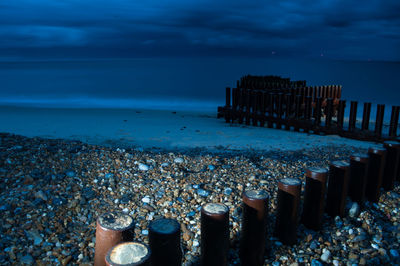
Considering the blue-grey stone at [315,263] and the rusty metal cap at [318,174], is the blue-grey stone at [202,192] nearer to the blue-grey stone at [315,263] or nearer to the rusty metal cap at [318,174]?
the rusty metal cap at [318,174]

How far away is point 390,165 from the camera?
4.46 metres

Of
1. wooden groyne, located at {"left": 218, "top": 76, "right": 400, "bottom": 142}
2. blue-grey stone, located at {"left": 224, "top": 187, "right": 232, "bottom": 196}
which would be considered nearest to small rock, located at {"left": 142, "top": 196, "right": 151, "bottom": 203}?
blue-grey stone, located at {"left": 224, "top": 187, "right": 232, "bottom": 196}

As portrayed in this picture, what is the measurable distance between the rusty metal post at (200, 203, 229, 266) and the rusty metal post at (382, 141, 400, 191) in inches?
124

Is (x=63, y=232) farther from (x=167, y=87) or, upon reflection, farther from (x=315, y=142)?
(x=167, y=87)

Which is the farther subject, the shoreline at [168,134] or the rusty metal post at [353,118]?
the rusty metal post at [353,118]

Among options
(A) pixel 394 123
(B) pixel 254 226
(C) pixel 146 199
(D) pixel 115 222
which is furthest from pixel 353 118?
(D) pixel 115 222

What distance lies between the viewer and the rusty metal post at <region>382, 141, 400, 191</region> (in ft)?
14.5

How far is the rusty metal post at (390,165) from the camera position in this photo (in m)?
4.43

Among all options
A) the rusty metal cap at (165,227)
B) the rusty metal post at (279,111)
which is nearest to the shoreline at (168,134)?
the rusty metal post at (279,111)

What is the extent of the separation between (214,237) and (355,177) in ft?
7.54

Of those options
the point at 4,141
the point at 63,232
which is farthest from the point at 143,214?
the point at 4,141

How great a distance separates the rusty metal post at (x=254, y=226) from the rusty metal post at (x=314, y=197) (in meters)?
0.77

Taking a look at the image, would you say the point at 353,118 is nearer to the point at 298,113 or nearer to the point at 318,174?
the point at 298,113

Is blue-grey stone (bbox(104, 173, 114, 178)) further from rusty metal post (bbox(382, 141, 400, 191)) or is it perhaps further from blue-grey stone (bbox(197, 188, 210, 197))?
rusty metal post (bbox(382, 141, 400, 191))
